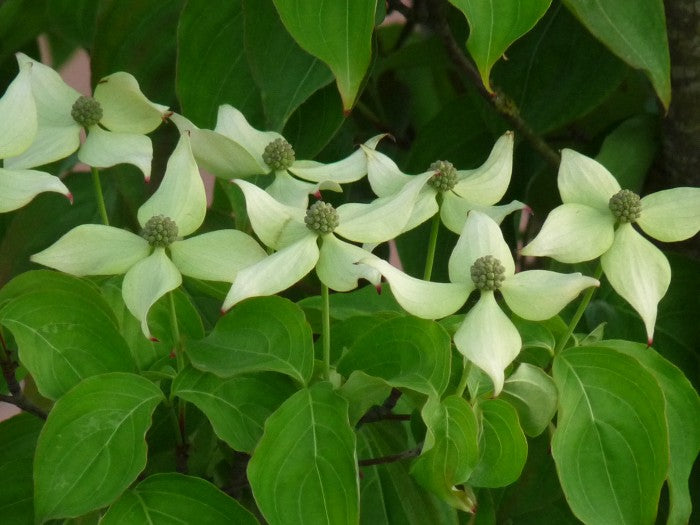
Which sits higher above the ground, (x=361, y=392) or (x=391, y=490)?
(x=361, y=392)

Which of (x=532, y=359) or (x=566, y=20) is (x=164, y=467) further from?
(x=566, y=20)

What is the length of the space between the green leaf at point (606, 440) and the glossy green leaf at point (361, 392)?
0.24 feet

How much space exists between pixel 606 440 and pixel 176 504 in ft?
0.56

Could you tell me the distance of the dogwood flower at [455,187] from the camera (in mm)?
421

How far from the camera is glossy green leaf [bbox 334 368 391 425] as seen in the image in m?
0.38

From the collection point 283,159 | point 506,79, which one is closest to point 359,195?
point 506,79

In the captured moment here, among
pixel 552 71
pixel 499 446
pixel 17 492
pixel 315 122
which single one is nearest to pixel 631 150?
pixel 552 71

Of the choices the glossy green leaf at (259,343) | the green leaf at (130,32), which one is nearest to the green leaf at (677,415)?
the glossy green leaf at (259,343)

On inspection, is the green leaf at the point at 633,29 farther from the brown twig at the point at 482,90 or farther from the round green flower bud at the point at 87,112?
the round green flower bud at the point at 87,112

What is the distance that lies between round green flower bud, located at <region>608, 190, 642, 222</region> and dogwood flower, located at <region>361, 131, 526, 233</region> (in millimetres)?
36

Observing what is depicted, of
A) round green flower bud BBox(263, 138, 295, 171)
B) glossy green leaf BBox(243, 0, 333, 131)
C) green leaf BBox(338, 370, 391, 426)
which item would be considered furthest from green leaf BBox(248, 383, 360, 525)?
glossy green leaf BBox(243, 0, 333, 131)

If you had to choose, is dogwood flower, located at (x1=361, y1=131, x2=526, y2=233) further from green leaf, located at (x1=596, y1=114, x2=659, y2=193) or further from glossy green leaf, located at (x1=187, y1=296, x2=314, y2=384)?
green leaf, located at (x1=596, y1=114, x2=659, y2=193)

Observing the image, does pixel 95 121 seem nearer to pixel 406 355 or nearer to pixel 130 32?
pixel 406 355

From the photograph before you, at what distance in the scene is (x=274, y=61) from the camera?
0.61m
